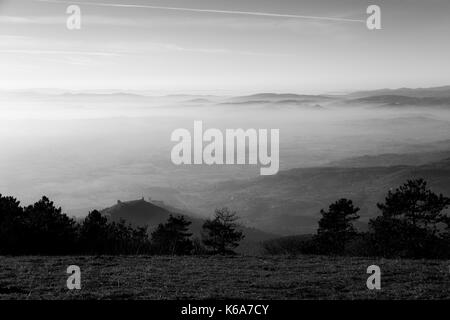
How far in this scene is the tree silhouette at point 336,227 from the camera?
56125mm

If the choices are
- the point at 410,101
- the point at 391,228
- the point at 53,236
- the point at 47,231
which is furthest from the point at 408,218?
the point at 47,231

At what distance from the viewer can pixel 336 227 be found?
58.9 meters

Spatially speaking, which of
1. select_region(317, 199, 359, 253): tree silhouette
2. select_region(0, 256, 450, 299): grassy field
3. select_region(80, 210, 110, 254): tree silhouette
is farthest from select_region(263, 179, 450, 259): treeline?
select_region(0, 256, 450, 299): grassy field

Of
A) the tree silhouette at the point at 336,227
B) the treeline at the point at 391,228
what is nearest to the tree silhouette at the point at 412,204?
the treeline at the point at 391,228

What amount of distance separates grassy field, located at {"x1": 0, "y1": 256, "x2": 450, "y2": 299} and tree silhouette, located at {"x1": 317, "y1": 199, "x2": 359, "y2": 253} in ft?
102

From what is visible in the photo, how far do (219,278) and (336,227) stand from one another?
4165 centimetres

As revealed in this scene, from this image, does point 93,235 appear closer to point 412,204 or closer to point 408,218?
point 408,218

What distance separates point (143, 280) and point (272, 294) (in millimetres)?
5083

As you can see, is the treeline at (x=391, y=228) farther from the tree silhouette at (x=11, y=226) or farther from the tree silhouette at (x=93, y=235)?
the tree silhouette at (x=11, y=226)

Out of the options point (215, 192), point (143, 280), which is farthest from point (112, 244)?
point (215, 192)

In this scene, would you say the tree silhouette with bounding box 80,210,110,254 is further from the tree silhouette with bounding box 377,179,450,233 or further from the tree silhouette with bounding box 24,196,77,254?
the tree silhouette with bounding box 377,179,450,233

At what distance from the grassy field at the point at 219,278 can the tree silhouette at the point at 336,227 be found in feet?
102

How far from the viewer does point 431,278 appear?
1905 cm

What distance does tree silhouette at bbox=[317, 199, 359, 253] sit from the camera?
2210 inches
